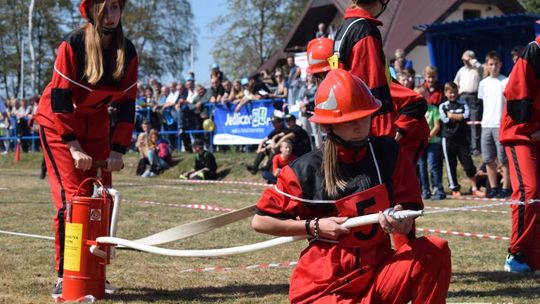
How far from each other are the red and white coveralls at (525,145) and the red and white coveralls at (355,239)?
2827 mm

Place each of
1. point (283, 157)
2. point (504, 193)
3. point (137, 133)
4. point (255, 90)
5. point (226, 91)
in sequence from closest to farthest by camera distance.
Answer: point (504, 193) < point (283, 157) < point (255, 90) < point (226, 91) < point (137, 133)

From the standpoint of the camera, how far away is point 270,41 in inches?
1882

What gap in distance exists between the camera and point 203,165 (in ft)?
66.0

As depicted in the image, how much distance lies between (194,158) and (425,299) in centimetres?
1766

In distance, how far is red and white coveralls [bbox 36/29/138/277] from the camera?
6074mm

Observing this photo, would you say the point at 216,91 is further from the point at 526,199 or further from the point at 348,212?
the point at 348,212

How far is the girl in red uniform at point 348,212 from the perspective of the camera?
4.09m

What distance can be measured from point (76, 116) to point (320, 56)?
5.94 ft

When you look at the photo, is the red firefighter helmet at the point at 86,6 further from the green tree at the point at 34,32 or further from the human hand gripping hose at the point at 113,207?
the green tree at the point at 34,32

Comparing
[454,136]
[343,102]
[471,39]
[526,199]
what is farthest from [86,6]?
[471,39]

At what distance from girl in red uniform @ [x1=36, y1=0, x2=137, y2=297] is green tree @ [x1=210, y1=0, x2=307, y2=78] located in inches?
1608

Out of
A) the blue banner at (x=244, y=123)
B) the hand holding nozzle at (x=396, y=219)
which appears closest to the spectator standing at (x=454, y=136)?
the blue banner at (x=244, y=123)

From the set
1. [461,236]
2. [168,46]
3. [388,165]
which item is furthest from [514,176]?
[168,46]

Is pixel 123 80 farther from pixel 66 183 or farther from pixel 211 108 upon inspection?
pixel 211 108
